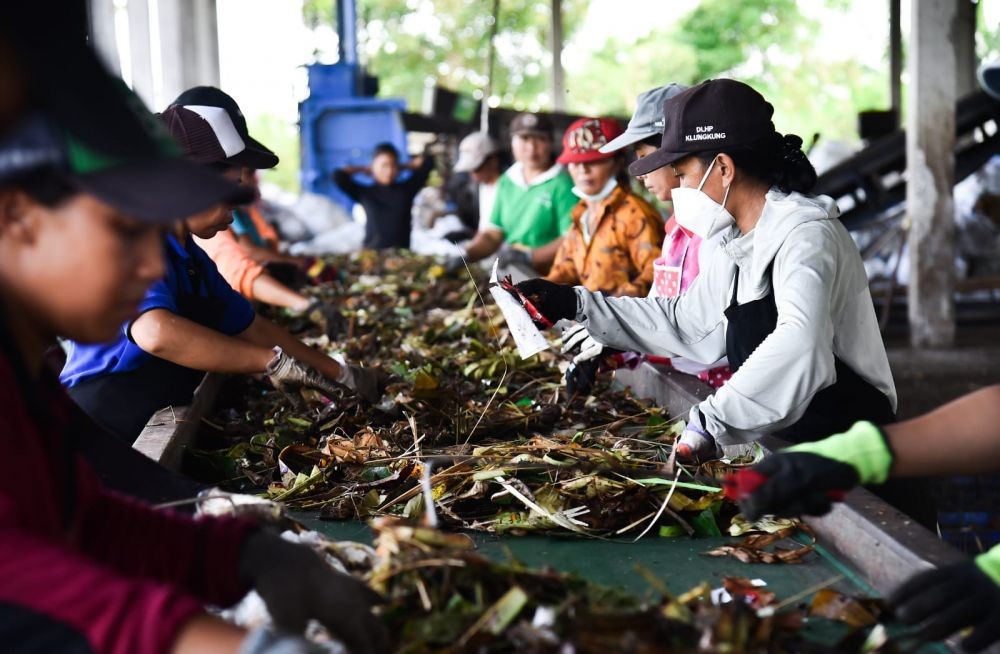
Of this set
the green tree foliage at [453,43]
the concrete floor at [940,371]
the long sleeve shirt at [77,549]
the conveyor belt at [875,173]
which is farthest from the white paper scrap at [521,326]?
the green tree foliage at [453,43]

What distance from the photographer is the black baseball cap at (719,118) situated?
299 cm

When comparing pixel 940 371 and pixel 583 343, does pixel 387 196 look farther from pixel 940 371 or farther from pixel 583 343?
pixel 583 343

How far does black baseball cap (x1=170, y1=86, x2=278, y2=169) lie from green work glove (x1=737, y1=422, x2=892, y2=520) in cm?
243

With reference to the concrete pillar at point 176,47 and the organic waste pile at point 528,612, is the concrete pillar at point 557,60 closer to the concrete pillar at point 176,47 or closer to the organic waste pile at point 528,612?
the concrete pillar at point 176,47

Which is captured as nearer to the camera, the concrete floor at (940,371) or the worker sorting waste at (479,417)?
the worker sorting waste at (479,417)

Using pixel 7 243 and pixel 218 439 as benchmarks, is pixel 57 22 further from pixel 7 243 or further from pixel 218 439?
pixel 218 439

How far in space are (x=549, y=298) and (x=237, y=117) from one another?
56.7 inches

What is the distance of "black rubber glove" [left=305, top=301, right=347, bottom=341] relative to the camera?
564 centimetres

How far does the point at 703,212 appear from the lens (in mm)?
3174

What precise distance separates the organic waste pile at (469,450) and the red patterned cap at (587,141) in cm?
104

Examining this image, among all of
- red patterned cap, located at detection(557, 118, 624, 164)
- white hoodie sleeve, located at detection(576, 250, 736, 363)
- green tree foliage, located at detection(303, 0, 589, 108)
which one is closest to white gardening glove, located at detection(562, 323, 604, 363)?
white hoodie sleeve, located at detection(576, 250, 736, 363)

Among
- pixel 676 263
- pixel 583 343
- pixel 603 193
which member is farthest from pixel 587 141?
pixel 583 343

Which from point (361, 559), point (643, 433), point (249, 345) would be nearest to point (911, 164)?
point (643, 433)

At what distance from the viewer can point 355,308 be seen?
674 centimetres
